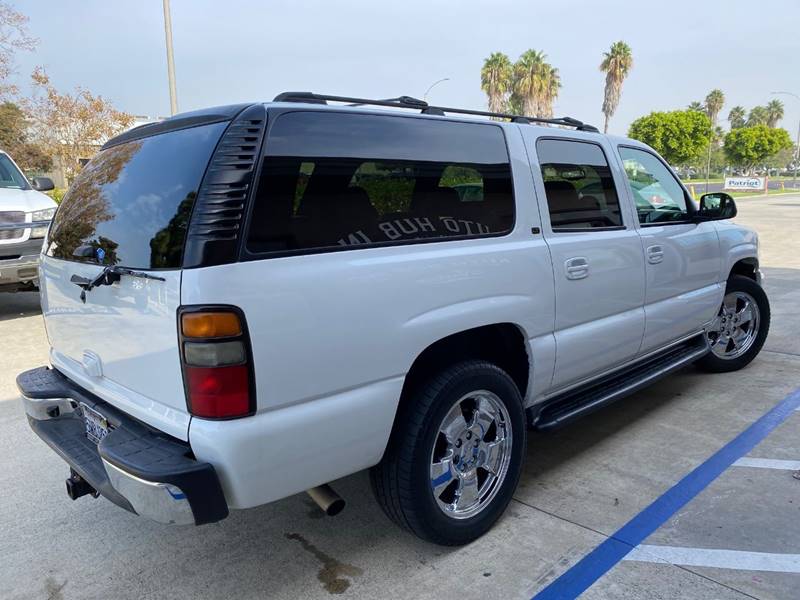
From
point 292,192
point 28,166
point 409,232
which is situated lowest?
point 409,232

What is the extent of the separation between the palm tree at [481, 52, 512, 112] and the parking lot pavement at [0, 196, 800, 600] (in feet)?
160

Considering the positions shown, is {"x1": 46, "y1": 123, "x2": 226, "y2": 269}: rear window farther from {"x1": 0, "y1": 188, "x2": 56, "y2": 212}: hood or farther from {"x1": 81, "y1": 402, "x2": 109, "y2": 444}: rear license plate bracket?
{"x1": 0, "y1": 188, "x2": 56, "y2": 212}: hood

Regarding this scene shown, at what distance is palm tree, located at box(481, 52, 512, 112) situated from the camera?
49719 mm

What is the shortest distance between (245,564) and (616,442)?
94.5 inches

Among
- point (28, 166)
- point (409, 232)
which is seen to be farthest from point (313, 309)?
point (28, 166)

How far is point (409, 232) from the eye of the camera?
Result: 256 cm

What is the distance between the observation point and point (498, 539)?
9.57ft

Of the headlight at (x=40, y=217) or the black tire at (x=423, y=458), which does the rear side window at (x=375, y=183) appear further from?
the headlight at (x=40, y=217)

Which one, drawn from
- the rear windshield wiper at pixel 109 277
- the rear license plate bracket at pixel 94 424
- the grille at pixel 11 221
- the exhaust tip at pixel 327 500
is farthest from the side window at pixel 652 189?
the grille at pixel 11 221

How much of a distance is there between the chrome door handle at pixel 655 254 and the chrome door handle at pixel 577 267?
28.9 inches

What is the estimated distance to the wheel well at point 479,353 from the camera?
2.71 m

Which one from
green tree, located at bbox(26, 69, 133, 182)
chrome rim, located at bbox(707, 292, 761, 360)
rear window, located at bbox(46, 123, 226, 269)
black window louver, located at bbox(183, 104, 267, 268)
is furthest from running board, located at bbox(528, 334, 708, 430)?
green tree, located at bbox(26, 69, 133, 182)

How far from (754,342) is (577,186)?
2.90 meters

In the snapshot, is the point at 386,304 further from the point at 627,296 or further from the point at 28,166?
the point at 28,166
